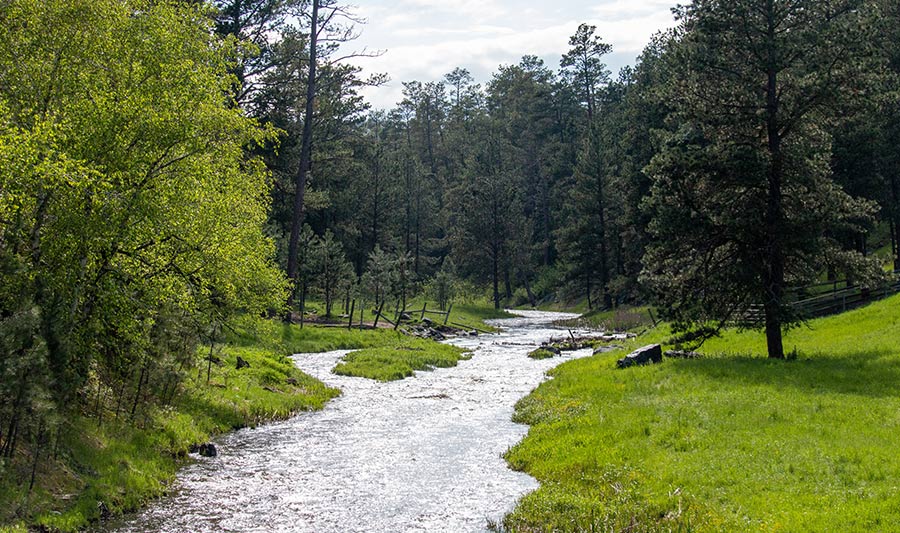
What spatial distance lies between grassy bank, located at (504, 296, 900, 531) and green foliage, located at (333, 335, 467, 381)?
329 inches

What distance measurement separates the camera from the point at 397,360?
33.9 meters

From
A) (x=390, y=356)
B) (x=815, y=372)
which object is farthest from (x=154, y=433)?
(x=815, y=372)

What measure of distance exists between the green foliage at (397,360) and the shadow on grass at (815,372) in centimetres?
1249

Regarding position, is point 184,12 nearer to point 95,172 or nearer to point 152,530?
point 95,172

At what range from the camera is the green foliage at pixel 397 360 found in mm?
31078

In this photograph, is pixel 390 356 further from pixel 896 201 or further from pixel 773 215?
pixel 896 201

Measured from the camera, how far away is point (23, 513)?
36.4ft

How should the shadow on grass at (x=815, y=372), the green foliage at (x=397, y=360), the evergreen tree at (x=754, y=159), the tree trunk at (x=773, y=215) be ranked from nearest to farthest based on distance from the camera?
the shadow on grass at (x=815, y=372), the evergreen tree at (x=754, y=159), the tree trunk at (x=773, y=215), the green foliage at (x=397, y=360)

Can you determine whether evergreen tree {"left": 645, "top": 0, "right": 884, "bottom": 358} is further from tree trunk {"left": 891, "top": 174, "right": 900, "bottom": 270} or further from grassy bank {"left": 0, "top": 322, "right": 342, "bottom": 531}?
tree trunk {"left": 891, "top": 174, "right": 900, "bottom": 270}

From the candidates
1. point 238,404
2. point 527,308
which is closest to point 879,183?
point 238,404

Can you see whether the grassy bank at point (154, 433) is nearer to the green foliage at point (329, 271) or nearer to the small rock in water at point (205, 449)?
the small rock in water at point (205, 449)

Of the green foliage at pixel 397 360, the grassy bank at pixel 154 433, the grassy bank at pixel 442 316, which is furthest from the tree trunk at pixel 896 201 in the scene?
the grassy bank at pixel 154 433

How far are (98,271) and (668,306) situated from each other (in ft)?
69.3

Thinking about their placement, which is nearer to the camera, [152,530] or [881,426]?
[152,530]
